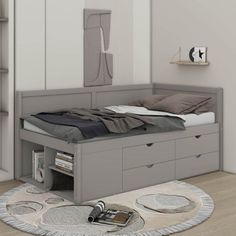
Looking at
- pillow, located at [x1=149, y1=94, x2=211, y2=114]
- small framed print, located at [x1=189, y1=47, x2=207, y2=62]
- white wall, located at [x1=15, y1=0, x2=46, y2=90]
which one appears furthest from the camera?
small framed print, located at [x1=189, y1=47, x2=207, y2=62]

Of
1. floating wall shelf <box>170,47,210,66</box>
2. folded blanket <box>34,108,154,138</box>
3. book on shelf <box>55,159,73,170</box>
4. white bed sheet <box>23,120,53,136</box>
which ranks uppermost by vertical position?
floating wall shelf <box>170,47,210,66</box>

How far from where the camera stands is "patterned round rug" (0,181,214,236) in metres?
2.99

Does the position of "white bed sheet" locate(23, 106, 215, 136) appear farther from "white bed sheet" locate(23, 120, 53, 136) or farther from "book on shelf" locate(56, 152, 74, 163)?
"book on shelf" locate(56, 152, 74, 163)

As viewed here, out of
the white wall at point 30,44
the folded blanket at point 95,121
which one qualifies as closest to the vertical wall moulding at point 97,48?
the white wall at point 30,44

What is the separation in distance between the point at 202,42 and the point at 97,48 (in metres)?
0.94

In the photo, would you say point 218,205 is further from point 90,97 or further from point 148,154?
point 90,97

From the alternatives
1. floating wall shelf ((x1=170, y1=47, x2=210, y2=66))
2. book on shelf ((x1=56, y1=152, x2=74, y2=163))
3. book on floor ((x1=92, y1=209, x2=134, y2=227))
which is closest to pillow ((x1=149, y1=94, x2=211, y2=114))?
floating wall shelf ((x1=170, y1=47, x2=210, y2=66))

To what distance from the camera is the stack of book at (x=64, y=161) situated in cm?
355

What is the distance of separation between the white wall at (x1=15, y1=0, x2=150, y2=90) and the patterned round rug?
1011mm

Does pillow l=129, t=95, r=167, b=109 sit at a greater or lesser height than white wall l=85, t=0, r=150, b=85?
lesser

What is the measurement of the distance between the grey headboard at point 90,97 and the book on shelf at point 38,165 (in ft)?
0.69

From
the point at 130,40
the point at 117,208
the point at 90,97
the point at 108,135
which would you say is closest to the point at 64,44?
the point at 90,97

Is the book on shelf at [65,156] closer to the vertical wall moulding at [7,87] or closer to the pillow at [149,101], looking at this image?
the vertical wall moulding at [7,87]

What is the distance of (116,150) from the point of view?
365 centimetres
